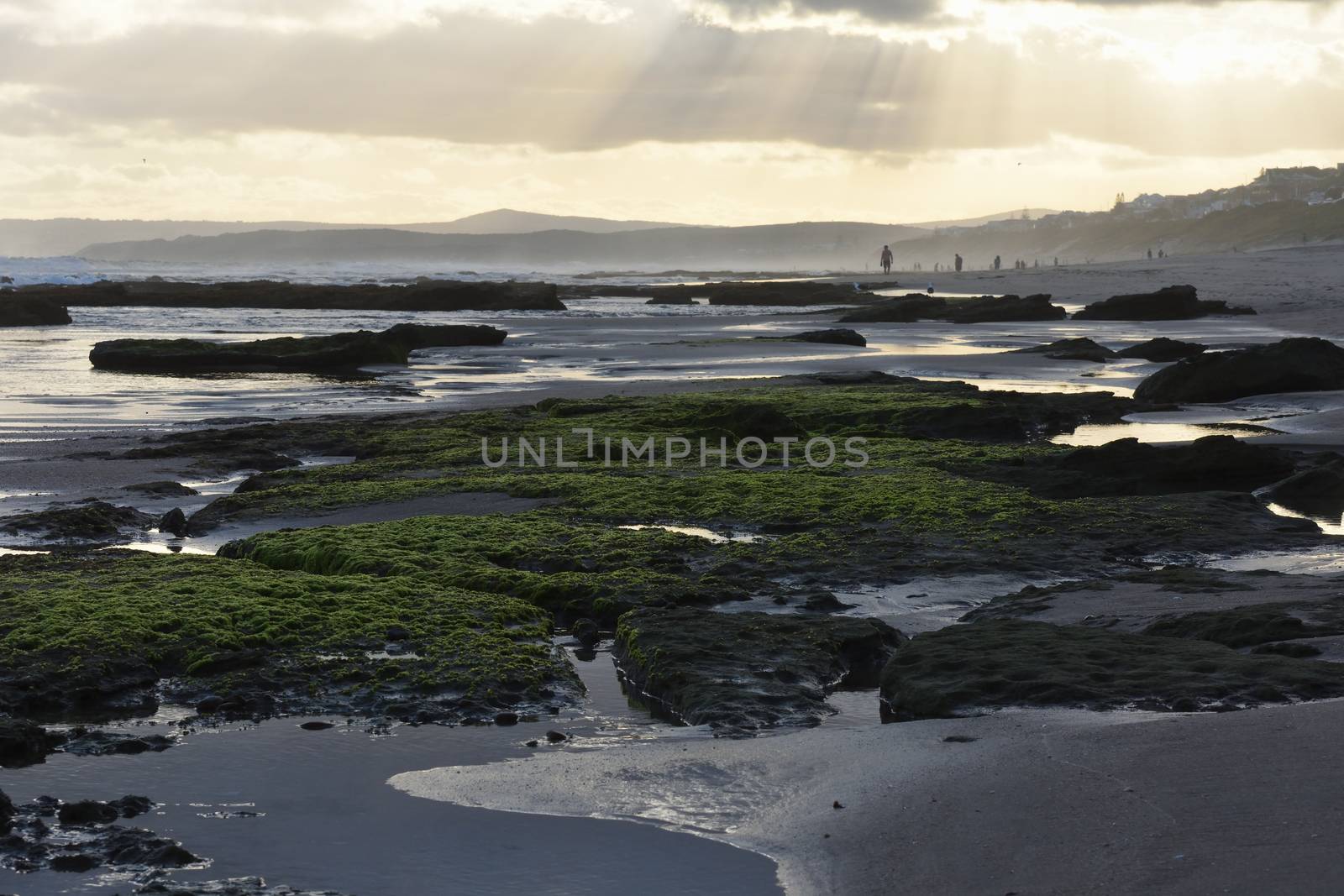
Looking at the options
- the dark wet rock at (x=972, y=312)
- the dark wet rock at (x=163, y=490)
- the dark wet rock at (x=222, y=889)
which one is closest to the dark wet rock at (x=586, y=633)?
the dark wet rock at (x=222, y=889)

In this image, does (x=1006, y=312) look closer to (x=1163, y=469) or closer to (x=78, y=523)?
(x=1163, y=469)

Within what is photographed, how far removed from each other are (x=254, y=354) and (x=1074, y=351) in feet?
55.0

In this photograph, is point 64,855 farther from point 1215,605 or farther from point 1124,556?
point 1124,556

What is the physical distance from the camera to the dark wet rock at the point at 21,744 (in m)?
5.76

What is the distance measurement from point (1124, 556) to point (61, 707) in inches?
271

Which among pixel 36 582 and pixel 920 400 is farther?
pixel 920 400

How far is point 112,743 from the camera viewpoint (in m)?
6.00

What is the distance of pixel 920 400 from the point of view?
18.2m

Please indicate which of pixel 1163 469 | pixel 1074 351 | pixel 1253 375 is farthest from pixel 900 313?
pixel 1163 469

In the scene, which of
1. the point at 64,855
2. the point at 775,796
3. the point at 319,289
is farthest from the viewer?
the point at 319,289

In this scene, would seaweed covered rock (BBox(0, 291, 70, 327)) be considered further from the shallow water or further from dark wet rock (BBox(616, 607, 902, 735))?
the shallow water

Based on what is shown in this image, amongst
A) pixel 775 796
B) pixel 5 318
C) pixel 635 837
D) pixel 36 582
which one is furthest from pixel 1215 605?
pixel 5 318

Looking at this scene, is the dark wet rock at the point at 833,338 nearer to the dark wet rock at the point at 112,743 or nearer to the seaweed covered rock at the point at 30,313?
the seaweed covered rock at the point at 30,313

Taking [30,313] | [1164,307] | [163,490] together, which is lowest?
[163,490]
